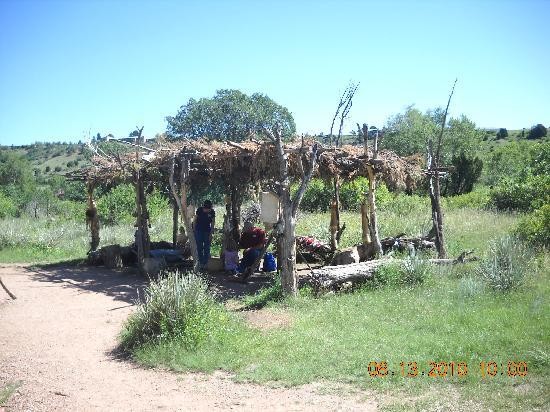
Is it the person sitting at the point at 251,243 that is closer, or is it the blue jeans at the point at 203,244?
the person sitting at the point at 251,243

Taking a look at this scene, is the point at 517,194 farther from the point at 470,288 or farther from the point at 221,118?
the point at 221,118

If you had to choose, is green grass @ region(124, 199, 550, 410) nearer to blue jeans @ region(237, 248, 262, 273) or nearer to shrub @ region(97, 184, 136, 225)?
blue jeans @ region(237, 248, 262, 273)

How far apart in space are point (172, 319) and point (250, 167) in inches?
192

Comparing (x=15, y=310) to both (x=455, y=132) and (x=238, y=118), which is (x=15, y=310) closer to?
(x=238, y=118)

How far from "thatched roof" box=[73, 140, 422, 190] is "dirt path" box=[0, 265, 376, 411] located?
11.6 ft

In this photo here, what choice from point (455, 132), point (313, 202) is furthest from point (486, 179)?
point (313, 202)

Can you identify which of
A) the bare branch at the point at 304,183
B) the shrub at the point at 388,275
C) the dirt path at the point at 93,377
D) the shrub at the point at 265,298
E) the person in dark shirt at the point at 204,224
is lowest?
the dirt path at the point at 93,377

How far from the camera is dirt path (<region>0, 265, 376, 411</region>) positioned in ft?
16.9

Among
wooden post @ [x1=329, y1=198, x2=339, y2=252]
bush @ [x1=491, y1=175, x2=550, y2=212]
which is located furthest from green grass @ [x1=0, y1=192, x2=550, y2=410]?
bush @ [x1=491, y1=175, x2=550, y2=212]

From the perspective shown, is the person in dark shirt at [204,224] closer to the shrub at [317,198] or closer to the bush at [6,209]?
the shrub at [317,198]

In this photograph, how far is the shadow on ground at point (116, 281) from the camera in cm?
1012
